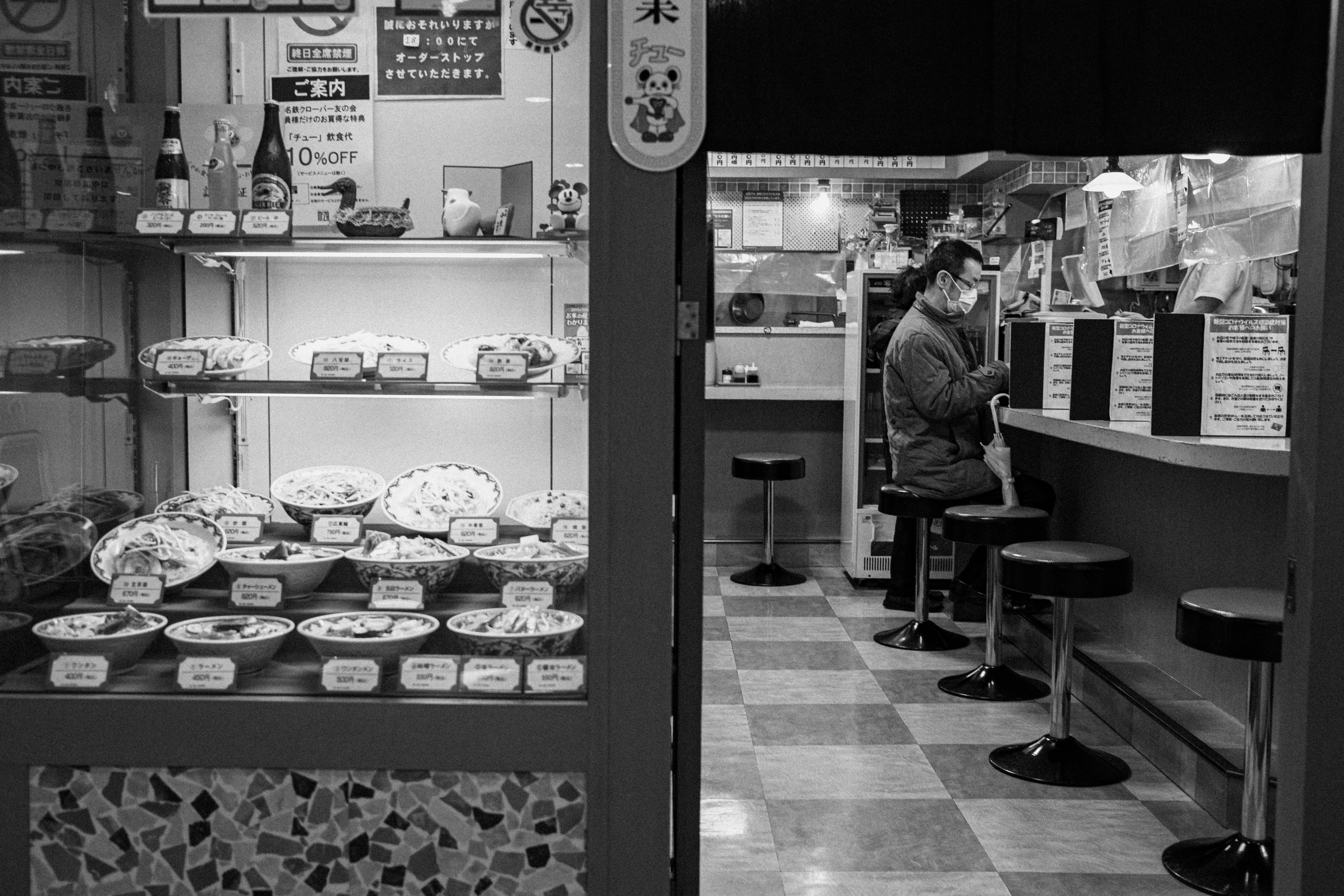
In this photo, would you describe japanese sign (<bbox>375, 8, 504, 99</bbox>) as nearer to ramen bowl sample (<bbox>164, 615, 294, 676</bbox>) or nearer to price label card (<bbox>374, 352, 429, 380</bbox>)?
price label card (<bbox>374, 352, 429, 380</bbox>)

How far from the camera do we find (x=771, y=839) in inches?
139

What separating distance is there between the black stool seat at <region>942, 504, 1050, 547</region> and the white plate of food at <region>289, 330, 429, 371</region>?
293cm

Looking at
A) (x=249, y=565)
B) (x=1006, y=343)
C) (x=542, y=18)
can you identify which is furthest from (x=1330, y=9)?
(x=1006, y=343)

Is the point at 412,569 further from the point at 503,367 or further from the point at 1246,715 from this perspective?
the point at 1246,715

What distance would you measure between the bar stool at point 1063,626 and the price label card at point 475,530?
6.92ft

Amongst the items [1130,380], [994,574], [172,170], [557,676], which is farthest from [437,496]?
[1130,380]

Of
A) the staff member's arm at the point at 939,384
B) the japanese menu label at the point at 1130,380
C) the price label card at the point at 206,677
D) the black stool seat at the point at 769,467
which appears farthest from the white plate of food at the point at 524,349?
the black stool seat at the point at 769,467

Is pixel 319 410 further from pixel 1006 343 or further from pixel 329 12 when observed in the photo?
pixel 1006 343

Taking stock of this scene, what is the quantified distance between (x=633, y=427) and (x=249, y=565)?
37.3 inches

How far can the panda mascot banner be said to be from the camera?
223cm

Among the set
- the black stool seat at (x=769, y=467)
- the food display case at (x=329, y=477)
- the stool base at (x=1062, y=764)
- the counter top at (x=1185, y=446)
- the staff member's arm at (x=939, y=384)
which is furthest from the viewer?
the black stool seat at (x=769, y=467)

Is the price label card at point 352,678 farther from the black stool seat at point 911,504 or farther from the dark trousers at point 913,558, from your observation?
the dark trousers at point 913,558

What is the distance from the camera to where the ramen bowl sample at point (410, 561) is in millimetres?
2570

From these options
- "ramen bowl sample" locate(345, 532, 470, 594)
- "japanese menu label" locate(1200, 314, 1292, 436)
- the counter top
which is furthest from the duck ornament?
"japanese menu label" locate(1200, 314, 1292, 436)
